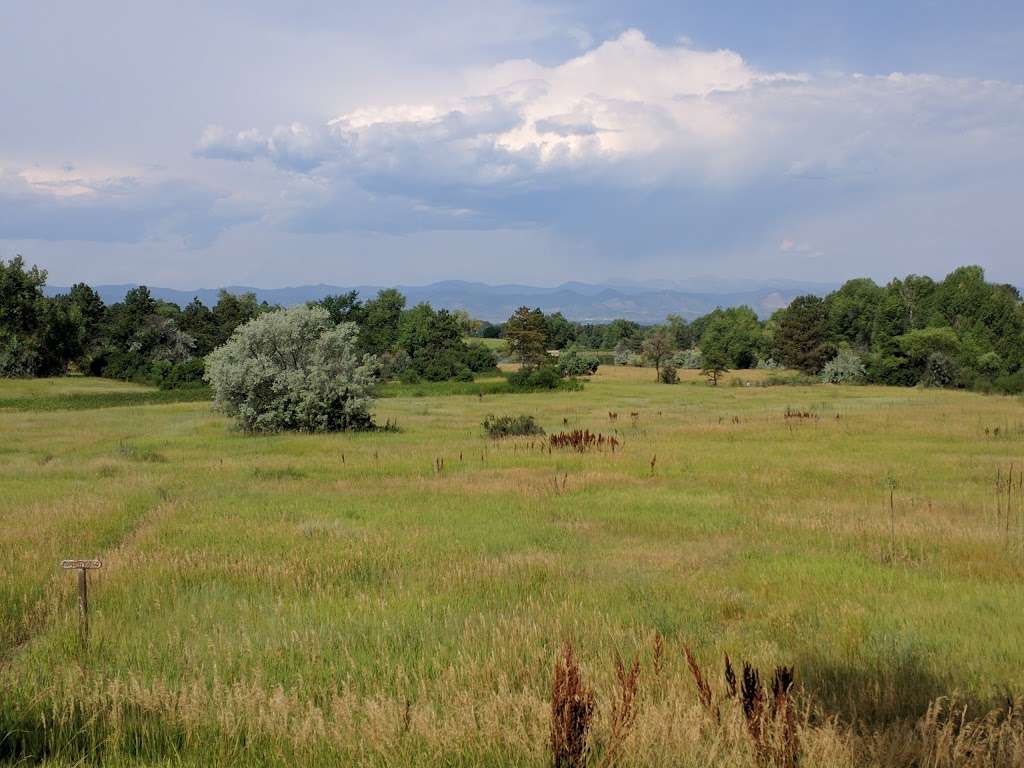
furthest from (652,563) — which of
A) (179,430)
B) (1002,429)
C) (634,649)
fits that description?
(179,430)

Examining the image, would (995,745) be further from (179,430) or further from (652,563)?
(179,430)

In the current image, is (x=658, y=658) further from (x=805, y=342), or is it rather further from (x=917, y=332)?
(x=805, y=342)

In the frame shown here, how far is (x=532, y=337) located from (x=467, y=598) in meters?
103

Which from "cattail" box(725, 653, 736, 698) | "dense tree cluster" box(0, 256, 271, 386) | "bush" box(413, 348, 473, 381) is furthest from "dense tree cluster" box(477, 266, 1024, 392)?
"cattail" box(725, 653, 736, 698)

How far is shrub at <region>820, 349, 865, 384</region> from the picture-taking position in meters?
97.2

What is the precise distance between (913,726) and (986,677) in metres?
1.55

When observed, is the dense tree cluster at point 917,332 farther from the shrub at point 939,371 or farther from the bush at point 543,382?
the bush at point 543,382

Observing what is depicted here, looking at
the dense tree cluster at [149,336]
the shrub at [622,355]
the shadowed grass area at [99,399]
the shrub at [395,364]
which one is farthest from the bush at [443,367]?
the shrub at [622,355]

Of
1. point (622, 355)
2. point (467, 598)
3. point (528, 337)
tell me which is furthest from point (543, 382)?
point (622, 355)

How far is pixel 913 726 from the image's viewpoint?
5918 mm

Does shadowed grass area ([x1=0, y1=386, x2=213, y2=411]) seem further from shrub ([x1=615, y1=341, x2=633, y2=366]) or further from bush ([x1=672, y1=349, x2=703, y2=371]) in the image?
shrub ([x1=615, y1=341, x2=633, y2=366])

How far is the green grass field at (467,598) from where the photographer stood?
5648 mm

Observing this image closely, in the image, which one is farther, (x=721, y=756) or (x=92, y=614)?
(x=92, y=614)

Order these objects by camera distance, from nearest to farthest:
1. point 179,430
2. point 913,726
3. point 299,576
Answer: point 913,726 < point 299,576 < point 179,430
